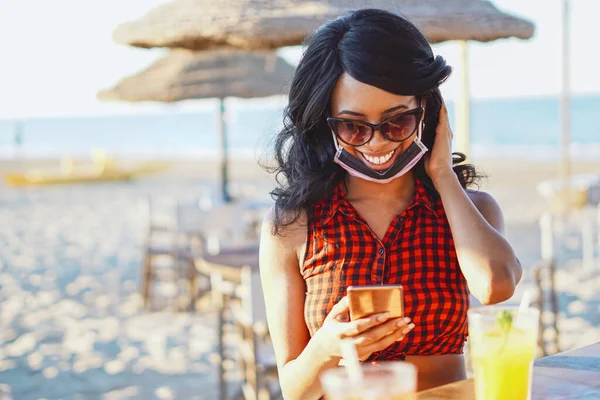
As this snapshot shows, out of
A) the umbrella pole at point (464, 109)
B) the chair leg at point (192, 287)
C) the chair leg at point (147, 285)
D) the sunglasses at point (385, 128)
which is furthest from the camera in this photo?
the chair leg at point (147, 285)

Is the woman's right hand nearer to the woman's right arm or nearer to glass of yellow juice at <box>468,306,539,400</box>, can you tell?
glass of yellow juice at <box>468,306,539,400</box>

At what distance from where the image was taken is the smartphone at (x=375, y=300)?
119 centimetres

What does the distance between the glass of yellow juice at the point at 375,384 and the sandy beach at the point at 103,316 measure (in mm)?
1593

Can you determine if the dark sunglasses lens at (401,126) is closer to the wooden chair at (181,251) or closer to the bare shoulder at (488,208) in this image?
the bare shoulder at (488,208)

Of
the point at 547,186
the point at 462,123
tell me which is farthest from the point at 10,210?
the point at 462,123

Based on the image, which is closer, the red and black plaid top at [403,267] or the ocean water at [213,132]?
the red and black plaid top at [403,267]

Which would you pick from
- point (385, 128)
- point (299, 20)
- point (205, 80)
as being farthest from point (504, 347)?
point (205, 80)

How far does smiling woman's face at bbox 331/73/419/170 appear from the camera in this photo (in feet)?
5.40

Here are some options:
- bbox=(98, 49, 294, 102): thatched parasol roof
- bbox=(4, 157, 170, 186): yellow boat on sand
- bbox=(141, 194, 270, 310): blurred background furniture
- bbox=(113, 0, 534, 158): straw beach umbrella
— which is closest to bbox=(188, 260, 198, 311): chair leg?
bbox=(141, 194, 270, 310): blurred background furniture

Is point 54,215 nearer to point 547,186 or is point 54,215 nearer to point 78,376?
point 547,186

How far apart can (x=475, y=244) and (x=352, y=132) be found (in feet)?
1.19

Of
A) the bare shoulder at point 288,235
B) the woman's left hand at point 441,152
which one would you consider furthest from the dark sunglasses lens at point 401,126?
the bare shoulder at point 288,235

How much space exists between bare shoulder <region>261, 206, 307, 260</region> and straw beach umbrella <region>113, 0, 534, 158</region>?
1307mm

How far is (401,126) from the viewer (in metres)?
1.65
